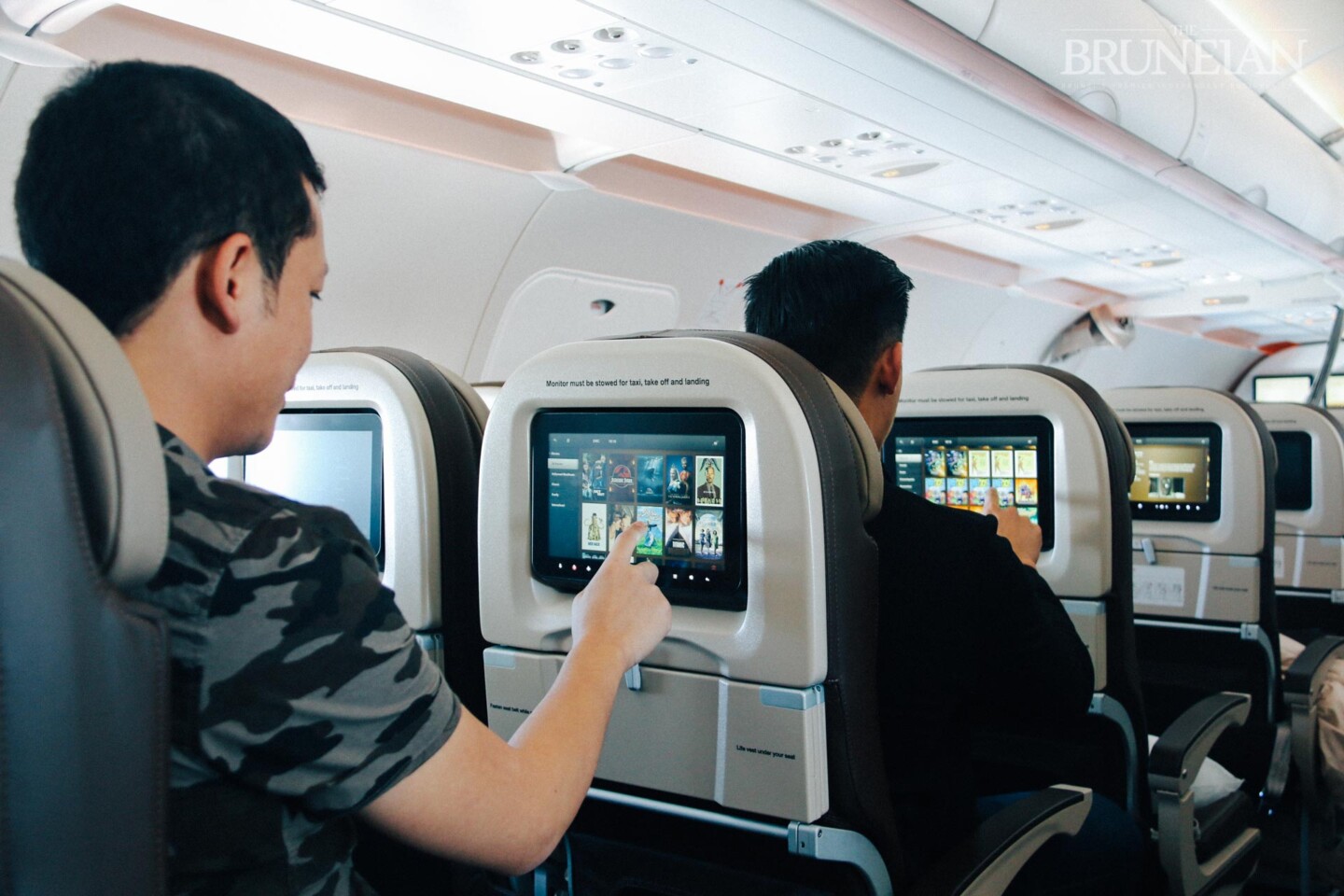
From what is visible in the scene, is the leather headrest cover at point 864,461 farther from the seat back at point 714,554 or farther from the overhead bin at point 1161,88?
the overhead bin at point 1161,88

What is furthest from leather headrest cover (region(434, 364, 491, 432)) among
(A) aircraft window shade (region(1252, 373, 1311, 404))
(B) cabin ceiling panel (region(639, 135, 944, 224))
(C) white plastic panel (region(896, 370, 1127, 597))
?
(A) aircraft window shade (region(1252, 373, 1311, 404))

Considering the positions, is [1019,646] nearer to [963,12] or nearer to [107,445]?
[107,445]

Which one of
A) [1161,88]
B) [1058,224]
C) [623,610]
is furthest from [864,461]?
[1058,224]

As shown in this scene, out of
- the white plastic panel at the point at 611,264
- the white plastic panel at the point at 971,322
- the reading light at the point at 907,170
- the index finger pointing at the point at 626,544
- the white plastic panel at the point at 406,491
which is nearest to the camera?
the index finger pointing at the point at 626,544

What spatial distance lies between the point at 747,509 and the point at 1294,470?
3.66 metres

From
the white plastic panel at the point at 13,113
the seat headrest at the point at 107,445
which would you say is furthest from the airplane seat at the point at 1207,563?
the white plastic panel at the point at 13,113

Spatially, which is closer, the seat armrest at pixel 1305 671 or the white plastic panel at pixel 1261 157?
the seat armrest at pixel 1305 671

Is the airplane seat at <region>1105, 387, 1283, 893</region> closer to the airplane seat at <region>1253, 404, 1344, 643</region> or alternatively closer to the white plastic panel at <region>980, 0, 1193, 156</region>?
the airplane seat at <region>1253, 404, 1344, 643</region>

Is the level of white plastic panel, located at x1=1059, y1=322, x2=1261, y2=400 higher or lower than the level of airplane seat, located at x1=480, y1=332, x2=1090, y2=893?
higher

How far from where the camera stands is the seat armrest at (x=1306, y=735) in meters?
3.05

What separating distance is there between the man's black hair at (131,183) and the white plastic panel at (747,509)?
0.70 m

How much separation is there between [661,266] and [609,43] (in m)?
3.00

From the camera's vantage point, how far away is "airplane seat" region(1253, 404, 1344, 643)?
4.12 m

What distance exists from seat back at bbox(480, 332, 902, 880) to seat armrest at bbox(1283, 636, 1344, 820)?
2139 millimetres
